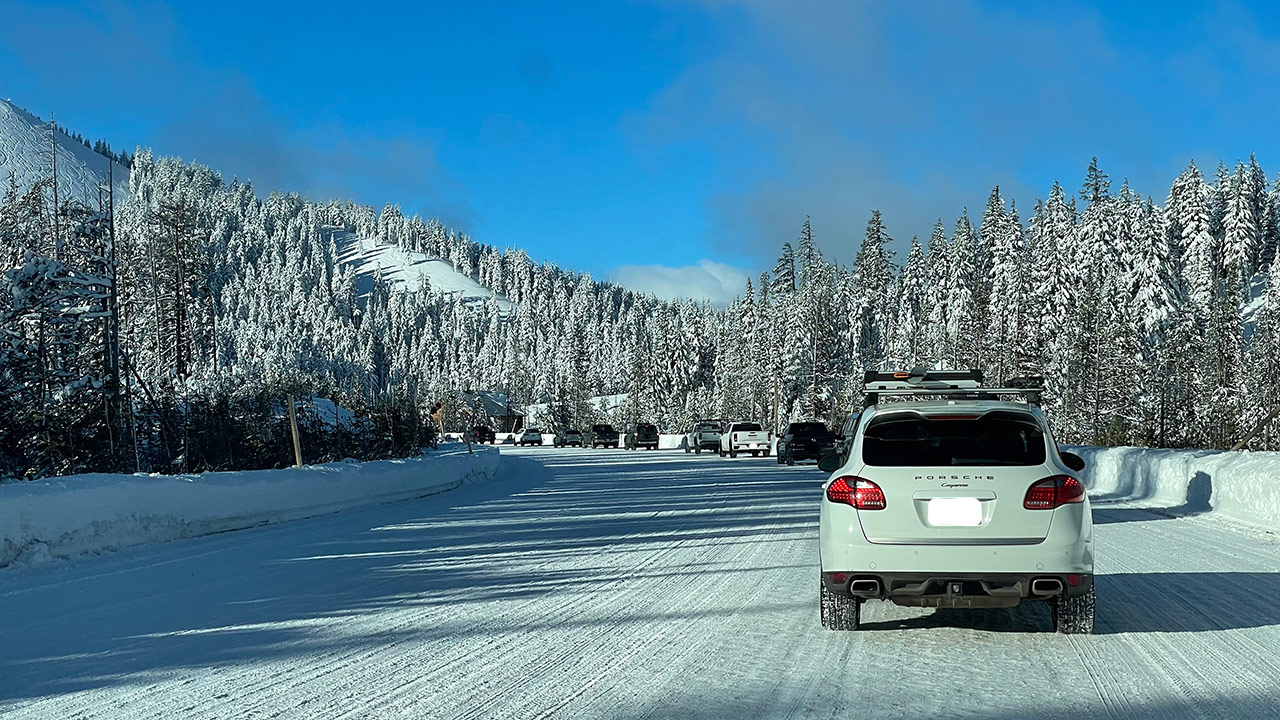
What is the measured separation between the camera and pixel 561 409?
5261 inches

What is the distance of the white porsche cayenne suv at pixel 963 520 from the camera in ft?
22.2

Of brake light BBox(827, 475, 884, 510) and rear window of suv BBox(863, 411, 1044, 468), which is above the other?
rear window of suv BBox(863, 411, 1044, 468)

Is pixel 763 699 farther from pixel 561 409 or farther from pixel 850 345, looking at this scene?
pixel 561 409

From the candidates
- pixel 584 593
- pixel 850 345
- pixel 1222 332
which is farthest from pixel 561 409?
pixel 584 593

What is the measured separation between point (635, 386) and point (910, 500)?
399ft

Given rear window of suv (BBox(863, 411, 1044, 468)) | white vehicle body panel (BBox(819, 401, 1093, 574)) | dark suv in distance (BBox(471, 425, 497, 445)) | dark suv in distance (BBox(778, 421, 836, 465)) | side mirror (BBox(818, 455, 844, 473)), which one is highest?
rear window of suv (BBox(863, 411, 1044, 468))

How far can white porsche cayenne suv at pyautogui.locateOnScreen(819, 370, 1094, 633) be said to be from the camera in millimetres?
6781

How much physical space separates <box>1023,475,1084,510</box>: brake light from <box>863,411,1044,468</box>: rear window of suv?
0.62 feet

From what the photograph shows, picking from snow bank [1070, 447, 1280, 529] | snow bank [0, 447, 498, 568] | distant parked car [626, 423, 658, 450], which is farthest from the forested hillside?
distant parked car [626, 423, 658, 450]

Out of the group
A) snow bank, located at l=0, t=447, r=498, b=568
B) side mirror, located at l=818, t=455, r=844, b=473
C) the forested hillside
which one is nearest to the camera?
side mirror, located at l=818, t=455, r=844, b=473

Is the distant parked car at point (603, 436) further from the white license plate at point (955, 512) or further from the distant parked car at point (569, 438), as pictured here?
the white license plate at point (955, 512)

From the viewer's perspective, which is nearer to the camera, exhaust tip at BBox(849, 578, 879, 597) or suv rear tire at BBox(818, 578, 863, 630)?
exhaust tip at BBox(849, 578, 879, 597)

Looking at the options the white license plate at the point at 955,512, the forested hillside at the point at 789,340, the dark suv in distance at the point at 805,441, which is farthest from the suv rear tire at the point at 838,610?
the dark suv in distance at the point at 805,441

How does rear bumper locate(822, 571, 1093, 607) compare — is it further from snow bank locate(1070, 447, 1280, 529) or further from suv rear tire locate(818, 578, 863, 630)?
snow bank locate(1070, 447, 1280, 529)
